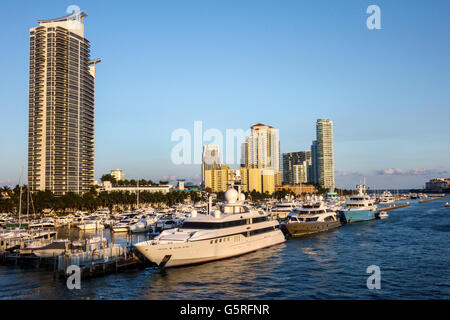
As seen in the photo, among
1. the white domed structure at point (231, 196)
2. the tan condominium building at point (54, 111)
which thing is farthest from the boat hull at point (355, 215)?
the tan condominium building at point (54, 111)

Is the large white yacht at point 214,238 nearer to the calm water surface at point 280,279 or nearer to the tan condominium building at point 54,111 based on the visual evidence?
the calm water surface at point 280,279

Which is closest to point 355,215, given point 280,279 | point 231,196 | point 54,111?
point 231,196

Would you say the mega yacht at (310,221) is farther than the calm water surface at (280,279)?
Yes

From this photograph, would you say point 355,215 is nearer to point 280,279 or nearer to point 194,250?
point 280,279

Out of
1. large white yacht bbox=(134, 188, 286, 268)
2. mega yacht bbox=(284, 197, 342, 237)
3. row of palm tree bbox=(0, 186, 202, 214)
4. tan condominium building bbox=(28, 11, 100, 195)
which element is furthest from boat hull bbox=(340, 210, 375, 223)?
tan condominium building bbox=(28, 11, 100, 195)

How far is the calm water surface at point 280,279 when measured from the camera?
30672mm

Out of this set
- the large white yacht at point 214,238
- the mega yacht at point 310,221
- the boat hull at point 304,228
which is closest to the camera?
the large white yacht at point 214,238

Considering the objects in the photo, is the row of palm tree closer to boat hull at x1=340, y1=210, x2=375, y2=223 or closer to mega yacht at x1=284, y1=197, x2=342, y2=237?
mega yacht at x1=284, y1=197, x2=342, y2=237

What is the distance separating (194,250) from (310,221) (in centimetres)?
3775

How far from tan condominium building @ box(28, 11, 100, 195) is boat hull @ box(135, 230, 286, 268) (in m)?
Answer: 134

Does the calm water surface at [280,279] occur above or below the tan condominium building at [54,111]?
below
